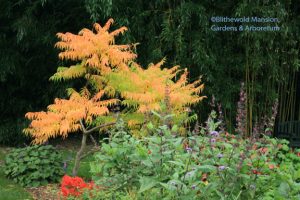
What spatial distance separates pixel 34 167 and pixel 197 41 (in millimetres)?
2909

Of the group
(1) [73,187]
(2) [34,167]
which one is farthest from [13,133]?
(1) [73,187]

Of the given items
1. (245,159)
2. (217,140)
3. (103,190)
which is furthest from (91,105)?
(245,159)

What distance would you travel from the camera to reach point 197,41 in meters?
7.05

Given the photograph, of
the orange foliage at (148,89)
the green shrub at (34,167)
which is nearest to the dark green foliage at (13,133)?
the green shrub at (34,167)

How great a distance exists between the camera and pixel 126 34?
7066 mm

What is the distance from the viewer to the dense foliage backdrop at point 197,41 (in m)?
7.02

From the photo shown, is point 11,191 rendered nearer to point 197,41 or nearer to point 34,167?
point 34,167

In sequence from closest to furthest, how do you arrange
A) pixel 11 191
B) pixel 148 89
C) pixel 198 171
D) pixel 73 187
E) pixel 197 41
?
pixel 198 171, pixel 73 187, pixel 11 191, pixel 148 89, pixel 197 41

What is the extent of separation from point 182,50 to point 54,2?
2.43 metres

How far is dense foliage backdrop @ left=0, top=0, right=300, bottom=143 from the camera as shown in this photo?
7016 millimetres

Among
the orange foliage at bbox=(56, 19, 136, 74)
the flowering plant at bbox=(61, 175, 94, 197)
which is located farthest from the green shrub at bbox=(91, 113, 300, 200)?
the orange foliage at bbox=(56, 19, 136, 74)

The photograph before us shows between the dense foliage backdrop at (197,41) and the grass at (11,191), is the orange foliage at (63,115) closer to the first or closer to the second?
the grass at (11,191)

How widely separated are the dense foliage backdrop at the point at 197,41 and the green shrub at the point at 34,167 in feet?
6.59

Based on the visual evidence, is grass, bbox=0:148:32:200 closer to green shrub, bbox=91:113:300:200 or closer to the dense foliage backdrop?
green shrub, bbox=91:113:300:200
